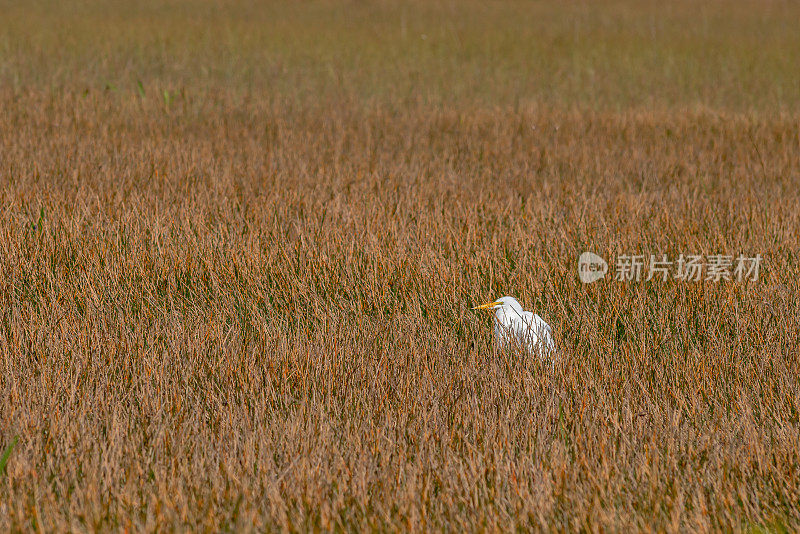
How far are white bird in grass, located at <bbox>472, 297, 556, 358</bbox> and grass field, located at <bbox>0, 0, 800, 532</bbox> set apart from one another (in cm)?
9

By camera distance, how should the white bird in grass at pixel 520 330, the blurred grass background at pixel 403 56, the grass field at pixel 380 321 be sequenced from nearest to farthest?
the grass field at pixel 380 321 → the white bird in grass at pixel 520 330 → the blurred grass background at pixel 403 56

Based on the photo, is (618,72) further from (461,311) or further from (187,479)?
(187,479)

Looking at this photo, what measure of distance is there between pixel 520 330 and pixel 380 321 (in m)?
0.63

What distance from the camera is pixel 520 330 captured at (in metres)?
2.91

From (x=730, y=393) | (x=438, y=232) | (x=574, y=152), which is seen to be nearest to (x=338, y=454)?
(x=730, y=393)

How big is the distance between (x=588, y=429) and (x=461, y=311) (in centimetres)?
113

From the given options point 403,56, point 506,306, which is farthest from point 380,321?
point 403,56

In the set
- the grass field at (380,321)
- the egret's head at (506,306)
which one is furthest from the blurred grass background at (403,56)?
the egret's head at (506,306)

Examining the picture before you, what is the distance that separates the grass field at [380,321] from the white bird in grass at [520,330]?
9 cm

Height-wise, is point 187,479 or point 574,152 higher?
point 187,479

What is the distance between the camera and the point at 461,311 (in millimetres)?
3334

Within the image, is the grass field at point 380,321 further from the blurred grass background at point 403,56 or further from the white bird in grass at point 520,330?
the blurred grass background at point 403,56

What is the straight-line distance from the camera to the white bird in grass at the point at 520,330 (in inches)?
112

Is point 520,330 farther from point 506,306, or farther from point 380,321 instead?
point 380,321
